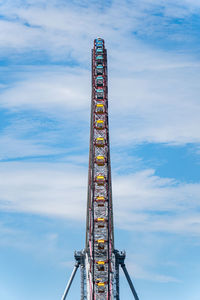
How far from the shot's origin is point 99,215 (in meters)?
120

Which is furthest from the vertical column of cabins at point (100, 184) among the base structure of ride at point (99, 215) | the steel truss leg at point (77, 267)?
the steel truss leg at point (77, 267)

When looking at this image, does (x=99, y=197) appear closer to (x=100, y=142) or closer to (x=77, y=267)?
(x=100, y=142)

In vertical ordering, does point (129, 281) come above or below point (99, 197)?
below

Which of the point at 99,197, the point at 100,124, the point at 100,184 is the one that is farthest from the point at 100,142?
the point at 99,197

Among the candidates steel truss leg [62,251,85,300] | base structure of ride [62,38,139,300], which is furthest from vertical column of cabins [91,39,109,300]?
steel truss leg [62,251,85,300]

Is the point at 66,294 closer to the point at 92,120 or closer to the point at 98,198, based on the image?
the point at 98,198

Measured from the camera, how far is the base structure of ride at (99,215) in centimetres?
11744

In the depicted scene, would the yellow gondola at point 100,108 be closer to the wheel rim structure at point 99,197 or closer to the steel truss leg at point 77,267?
the wheel rim structure at point 99,197

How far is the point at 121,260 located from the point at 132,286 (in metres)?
→ 5.67

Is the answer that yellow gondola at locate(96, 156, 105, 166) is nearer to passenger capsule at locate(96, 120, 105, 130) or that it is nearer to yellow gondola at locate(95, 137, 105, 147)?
yellow gondola at locate(95, 137, 105, 147)

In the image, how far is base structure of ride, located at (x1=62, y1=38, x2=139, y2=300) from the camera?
117438mm

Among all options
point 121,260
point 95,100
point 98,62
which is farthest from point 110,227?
point 98,62

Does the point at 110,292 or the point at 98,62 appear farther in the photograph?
the point at 98,62

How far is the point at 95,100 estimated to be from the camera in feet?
417
